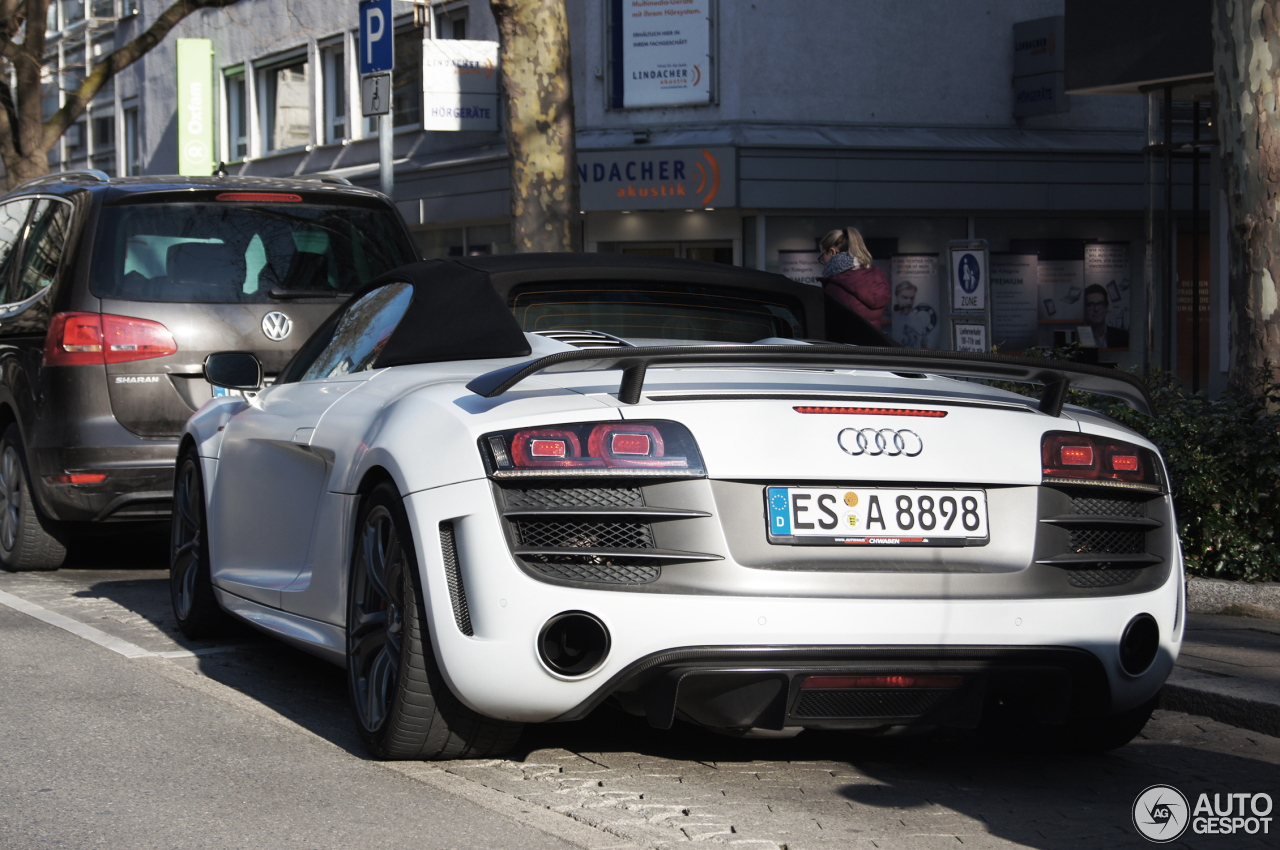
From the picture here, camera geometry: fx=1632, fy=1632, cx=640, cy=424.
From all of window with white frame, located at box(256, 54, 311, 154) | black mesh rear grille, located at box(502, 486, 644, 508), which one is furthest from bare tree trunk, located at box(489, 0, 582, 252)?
window with white frame, located at box(256, 54, 311, 154)

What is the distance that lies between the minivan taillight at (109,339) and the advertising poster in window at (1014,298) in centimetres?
1642

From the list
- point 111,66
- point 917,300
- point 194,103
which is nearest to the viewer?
point 111,66

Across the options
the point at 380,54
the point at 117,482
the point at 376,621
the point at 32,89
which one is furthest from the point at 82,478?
the point at 32,89

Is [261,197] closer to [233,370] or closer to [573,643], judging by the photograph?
[233,370]

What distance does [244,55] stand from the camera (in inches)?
1203

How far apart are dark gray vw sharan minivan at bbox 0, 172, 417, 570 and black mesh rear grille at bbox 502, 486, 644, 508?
424 cm

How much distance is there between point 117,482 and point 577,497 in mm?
4572

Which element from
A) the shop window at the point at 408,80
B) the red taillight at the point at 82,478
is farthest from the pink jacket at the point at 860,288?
the shop window at the point at 408,80

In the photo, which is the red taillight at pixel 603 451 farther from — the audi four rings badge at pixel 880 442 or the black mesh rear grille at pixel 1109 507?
the black mesh rear grille at pixel 1109 507

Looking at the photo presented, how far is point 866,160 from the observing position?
2109cm

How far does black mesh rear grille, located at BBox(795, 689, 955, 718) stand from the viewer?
3.79m

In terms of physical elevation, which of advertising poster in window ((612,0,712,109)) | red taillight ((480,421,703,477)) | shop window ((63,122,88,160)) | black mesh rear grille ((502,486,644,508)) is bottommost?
black mesh rear grille ((502,486,644,508))

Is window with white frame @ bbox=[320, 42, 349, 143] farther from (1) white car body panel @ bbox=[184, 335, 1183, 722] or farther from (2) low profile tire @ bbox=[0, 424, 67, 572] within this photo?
(1) white car body panel @ bbox=[184, 335, 1183, 722]

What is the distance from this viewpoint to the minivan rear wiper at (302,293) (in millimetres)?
7840
